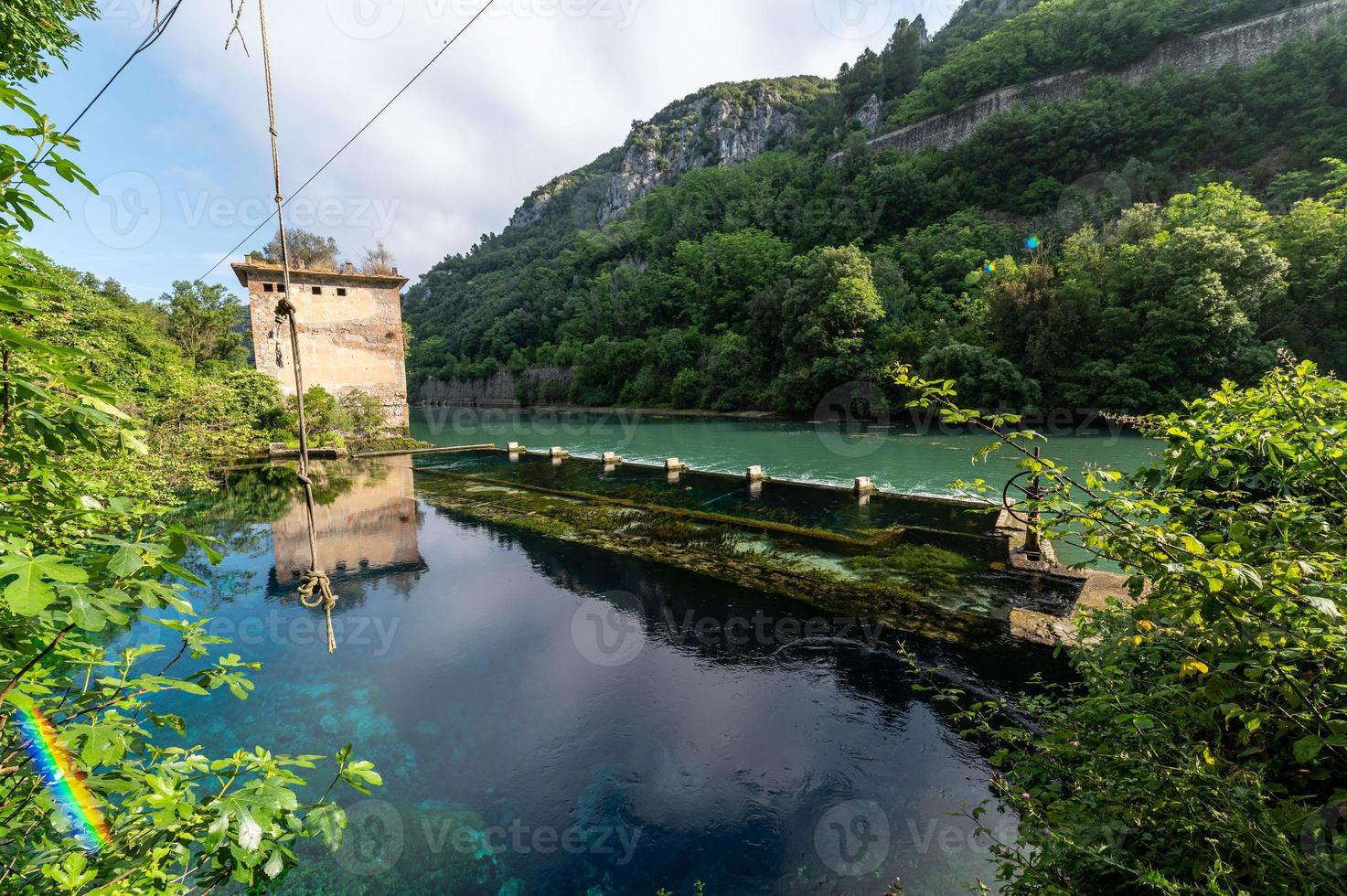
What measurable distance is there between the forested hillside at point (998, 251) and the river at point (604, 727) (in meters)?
19.1

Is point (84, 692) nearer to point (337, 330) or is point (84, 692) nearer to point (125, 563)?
point (125, 563)

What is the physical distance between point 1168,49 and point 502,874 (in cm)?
6114

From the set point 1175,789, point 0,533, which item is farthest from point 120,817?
point 1175,789

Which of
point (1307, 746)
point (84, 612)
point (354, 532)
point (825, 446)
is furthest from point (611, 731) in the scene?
point (825, 446)

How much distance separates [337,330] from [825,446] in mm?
20588

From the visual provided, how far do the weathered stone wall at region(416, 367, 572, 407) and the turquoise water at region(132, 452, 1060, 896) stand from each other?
49.6 m

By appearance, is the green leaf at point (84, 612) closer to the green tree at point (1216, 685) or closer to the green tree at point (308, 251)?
the green tree at point (1216, 685)

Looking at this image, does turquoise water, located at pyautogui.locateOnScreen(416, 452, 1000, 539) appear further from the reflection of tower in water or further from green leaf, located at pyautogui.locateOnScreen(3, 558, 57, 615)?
green leaf, located at pyautogui.locateOnScreen(3, 558, 57, 615)

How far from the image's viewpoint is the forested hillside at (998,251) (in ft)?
71.3

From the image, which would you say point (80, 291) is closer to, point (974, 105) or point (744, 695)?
point (744, 695)

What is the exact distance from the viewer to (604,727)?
4535 millimetres

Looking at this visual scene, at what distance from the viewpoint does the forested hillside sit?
2173 cm

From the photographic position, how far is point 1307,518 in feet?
5.10

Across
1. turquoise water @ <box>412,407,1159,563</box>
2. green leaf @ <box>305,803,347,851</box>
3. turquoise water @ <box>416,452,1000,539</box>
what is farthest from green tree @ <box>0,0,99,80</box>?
turquoise water @ <box>412,407,1159,563</box>
